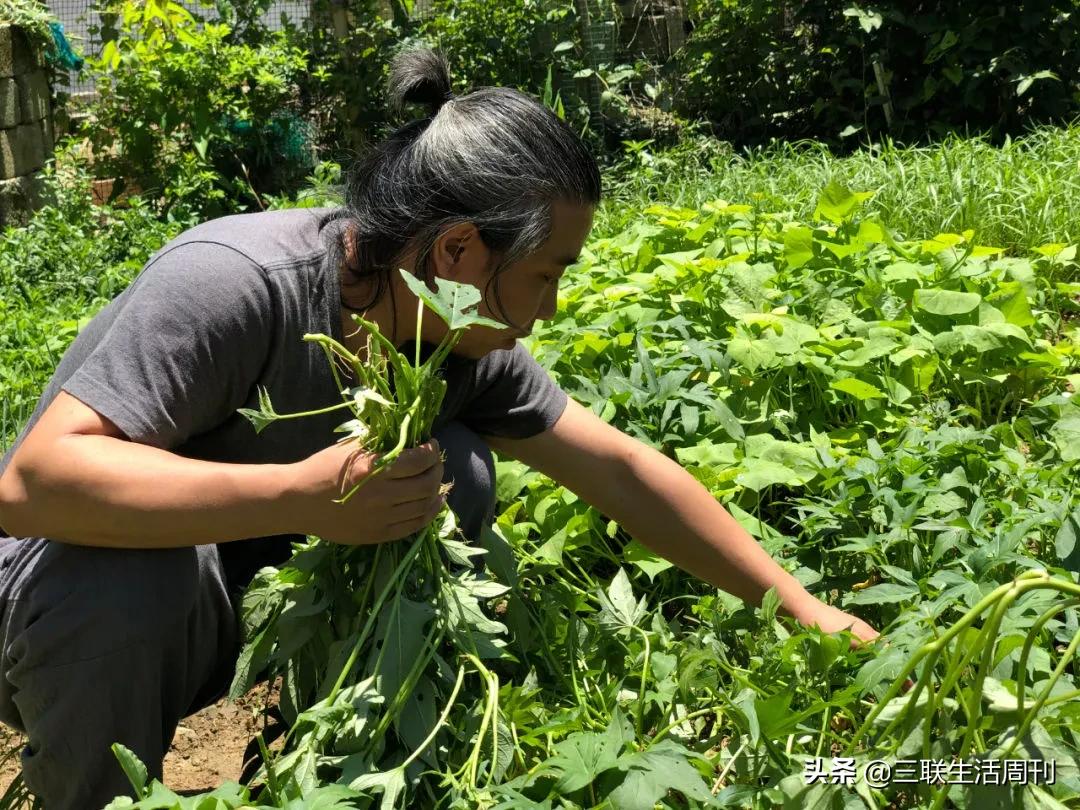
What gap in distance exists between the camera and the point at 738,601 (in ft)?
6.34

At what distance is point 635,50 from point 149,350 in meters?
6.33

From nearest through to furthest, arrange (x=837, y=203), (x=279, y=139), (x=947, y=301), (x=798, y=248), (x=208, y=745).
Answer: (x=208, y=745)
(x=947, y=301)
(x=798, y=248)
(x=837, y=203)
(x=279, y=139)

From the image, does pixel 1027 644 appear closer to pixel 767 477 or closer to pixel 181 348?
pixel 767 477

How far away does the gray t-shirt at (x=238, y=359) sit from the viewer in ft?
5.16

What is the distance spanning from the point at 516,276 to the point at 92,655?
73cm

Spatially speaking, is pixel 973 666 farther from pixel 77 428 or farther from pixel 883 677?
pixel 77 428

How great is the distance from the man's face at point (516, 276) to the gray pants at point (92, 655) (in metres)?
0.51

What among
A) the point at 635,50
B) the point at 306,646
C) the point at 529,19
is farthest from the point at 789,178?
the point at 306,646

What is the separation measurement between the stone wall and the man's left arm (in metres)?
4.47

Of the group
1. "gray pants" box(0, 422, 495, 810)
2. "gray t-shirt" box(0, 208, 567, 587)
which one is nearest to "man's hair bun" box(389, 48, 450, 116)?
"gray t-shirt" box(0, 208, 567, 587)

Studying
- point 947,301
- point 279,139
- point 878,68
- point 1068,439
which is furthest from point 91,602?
point 878,68

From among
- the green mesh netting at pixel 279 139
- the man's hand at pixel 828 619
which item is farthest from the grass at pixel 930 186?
the man's hand at pixel 828 619

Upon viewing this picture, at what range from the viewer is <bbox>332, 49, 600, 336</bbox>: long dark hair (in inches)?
64.8

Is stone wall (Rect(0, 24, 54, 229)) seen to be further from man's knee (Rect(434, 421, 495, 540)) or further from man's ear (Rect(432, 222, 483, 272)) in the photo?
man's ear (Rect(432, 222, 483, 272))
